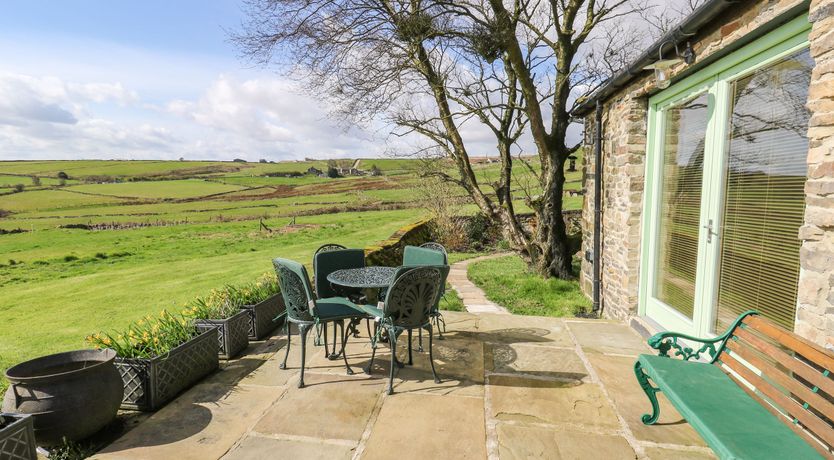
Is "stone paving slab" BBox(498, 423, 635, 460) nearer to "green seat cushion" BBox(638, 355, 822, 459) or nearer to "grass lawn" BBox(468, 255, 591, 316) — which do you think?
"green seat cushion" BBox(638, 355, 822, 459)

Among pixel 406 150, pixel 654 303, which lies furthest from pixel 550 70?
pixel 654 303

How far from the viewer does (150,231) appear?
24719 millimetres

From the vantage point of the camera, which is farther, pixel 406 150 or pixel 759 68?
pixel 406 150

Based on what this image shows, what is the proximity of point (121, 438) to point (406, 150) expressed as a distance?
8.45 m

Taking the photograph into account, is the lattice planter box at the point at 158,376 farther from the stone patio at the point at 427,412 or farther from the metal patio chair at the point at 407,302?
the metal patio chair at the point at 407,302

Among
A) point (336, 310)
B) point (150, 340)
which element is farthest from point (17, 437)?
point (336, 310)

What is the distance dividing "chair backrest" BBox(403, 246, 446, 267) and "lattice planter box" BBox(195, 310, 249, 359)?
1828mm

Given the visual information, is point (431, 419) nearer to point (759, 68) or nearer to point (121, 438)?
point (121, 438)

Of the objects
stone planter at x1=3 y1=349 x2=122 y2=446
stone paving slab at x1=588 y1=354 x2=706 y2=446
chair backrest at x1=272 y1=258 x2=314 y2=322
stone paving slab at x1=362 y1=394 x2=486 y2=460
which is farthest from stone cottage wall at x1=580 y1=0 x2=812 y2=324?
stone planter at x1=3 y1=349 x2=122 y2=446

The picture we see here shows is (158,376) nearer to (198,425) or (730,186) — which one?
(198,425)

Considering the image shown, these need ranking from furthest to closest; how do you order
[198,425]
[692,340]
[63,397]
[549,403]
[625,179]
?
[625,179] < [549,403] < [198,425] < [692,340] < [63,397]

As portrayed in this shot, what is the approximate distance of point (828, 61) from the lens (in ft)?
7.36

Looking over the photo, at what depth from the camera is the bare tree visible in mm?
6895

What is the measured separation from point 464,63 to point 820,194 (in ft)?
26.4
